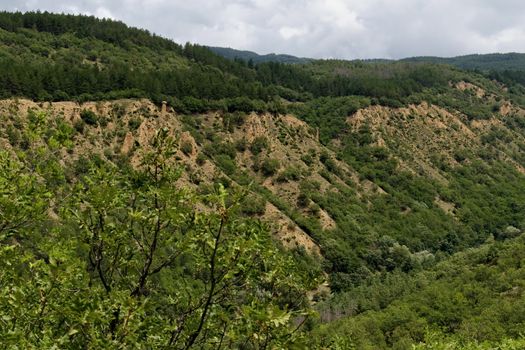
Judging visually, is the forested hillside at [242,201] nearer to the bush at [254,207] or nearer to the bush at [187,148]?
the bush at [254,207]

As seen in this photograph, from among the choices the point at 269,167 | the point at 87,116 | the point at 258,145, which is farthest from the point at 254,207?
the point at 87,116

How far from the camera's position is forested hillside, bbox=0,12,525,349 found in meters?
7.73

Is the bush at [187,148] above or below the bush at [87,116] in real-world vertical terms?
below

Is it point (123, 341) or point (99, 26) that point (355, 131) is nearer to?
point (99, 26)

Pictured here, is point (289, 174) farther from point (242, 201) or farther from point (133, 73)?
point (242, 201)

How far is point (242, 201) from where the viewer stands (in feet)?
24.1

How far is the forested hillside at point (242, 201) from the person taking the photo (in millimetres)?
7734

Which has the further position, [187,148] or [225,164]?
[225,164]

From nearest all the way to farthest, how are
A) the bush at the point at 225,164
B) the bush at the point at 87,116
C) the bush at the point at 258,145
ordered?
the bush at the point at 87,116, the bush at the point at 225,164, the bush at the point at 258,145

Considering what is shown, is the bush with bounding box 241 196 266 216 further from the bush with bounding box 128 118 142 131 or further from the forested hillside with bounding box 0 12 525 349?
the bush with bounding box 128 118 142 131

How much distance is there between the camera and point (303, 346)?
704 cm

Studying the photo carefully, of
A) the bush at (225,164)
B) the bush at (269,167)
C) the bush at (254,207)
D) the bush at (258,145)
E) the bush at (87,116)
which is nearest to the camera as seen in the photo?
the bush at (87,116)

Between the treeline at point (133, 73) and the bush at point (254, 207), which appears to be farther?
the treeline at point (133, 73)

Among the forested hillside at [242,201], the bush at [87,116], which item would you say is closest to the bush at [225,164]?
the forested hillside at [242,201]
